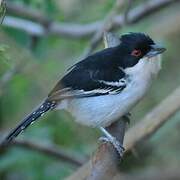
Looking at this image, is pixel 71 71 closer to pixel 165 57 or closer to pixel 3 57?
pixel 3 57

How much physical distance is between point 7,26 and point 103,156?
2.72 meters

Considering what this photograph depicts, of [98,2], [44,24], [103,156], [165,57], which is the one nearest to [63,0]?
[98,2]

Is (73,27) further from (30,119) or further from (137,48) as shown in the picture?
(30,119)

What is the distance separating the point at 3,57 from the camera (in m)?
3.01

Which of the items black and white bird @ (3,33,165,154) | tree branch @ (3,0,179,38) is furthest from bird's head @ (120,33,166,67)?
tree branch @ (3,0,179,38)

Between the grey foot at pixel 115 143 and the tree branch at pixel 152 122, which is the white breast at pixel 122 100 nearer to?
the tree branch at pixel 152 122

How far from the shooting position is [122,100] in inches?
170

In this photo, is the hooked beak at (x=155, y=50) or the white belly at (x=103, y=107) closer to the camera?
the hooked beak at (x=155, y=50)

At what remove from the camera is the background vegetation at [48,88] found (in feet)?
18.2

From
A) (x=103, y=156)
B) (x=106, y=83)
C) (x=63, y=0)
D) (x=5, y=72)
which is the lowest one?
(x=103, y=156)

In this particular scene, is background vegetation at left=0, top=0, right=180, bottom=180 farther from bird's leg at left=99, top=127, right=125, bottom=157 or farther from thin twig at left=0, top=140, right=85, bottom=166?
bird's leg at left=99, top=127, right=125, bottom=157

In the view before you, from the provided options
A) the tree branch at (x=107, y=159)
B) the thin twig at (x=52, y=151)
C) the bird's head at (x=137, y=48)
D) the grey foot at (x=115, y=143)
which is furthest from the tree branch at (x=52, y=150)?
the grey foot at (x=115, y=143)

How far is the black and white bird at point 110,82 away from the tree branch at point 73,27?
1322mm

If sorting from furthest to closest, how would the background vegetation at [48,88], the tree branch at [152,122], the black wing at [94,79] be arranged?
the background vegetation at [48,88] < the black wing at [94,79] < the tree branch at [152,122]
